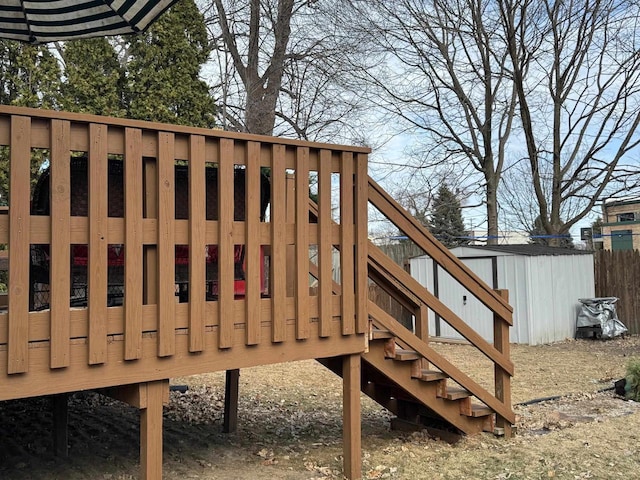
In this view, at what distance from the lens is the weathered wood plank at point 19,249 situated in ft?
9.04

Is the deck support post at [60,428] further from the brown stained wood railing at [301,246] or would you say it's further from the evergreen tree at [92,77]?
the evergreen tree at [92,77]

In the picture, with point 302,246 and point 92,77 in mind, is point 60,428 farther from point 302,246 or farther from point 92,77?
point 92,77

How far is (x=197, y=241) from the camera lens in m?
3.27

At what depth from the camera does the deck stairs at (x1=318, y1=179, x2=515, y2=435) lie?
14.1 feet

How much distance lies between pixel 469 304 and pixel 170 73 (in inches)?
262

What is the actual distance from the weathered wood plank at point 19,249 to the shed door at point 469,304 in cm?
936

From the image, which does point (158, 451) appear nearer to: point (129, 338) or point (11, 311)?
point (129, 338)

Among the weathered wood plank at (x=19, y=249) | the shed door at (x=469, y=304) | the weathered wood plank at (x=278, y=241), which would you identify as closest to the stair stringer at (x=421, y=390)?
the weathered wood plank at (x=278, y=241)

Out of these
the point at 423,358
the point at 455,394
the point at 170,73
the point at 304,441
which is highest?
the point at 170,73

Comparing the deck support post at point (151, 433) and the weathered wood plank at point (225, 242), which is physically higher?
the weathered wood plank at point (225, 242)

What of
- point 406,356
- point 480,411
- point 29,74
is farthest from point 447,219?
point 406,356

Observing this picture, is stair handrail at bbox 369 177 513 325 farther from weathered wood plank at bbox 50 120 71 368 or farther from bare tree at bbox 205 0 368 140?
bare tree at bbox 205 0 368 140

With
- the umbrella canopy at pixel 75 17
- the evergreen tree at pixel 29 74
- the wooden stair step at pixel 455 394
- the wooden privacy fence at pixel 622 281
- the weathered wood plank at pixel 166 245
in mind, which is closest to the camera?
the weathered wood plank at pixel 166 245

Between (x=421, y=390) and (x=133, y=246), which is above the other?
(x=133, y=246)
